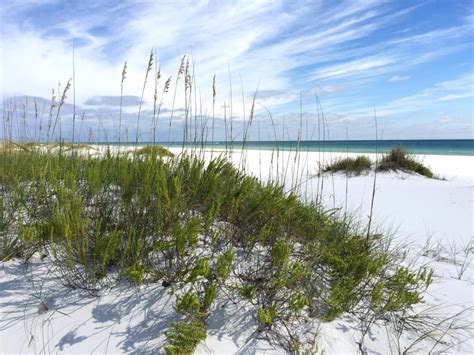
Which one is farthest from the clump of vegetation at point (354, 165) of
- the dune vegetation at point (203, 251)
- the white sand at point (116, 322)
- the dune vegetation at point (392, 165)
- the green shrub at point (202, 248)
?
the white sand at point (116, 322)

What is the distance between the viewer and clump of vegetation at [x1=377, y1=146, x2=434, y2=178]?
9039mm

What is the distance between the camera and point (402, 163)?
9211 millimetres

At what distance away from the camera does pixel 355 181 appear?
8.17 m

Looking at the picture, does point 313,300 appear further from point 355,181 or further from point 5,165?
point 355,181

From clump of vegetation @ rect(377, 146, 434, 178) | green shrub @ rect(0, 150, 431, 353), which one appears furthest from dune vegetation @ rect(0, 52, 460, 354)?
clump of vegetation @ rect(377, 146, 434, 178)

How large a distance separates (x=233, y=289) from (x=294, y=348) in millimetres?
451

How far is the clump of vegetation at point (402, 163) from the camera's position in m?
9.04

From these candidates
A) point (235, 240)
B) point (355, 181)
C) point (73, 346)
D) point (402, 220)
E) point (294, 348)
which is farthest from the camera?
point (355, 181)

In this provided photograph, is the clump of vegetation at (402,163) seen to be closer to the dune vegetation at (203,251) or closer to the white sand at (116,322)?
the dune vegetation at (203,251)

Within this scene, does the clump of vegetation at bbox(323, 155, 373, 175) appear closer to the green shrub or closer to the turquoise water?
the turquoise water

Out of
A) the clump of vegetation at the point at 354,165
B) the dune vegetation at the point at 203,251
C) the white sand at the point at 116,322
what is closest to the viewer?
the white sand at the point at 116,322

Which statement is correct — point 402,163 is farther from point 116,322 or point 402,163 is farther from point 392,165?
point 116,322

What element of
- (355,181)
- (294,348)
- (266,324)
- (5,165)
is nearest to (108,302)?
(266,324)

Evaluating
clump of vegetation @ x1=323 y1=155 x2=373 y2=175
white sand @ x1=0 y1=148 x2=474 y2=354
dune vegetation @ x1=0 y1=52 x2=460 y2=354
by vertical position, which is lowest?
white sand @ x1=0 y1=148 x2=474 y2=354
